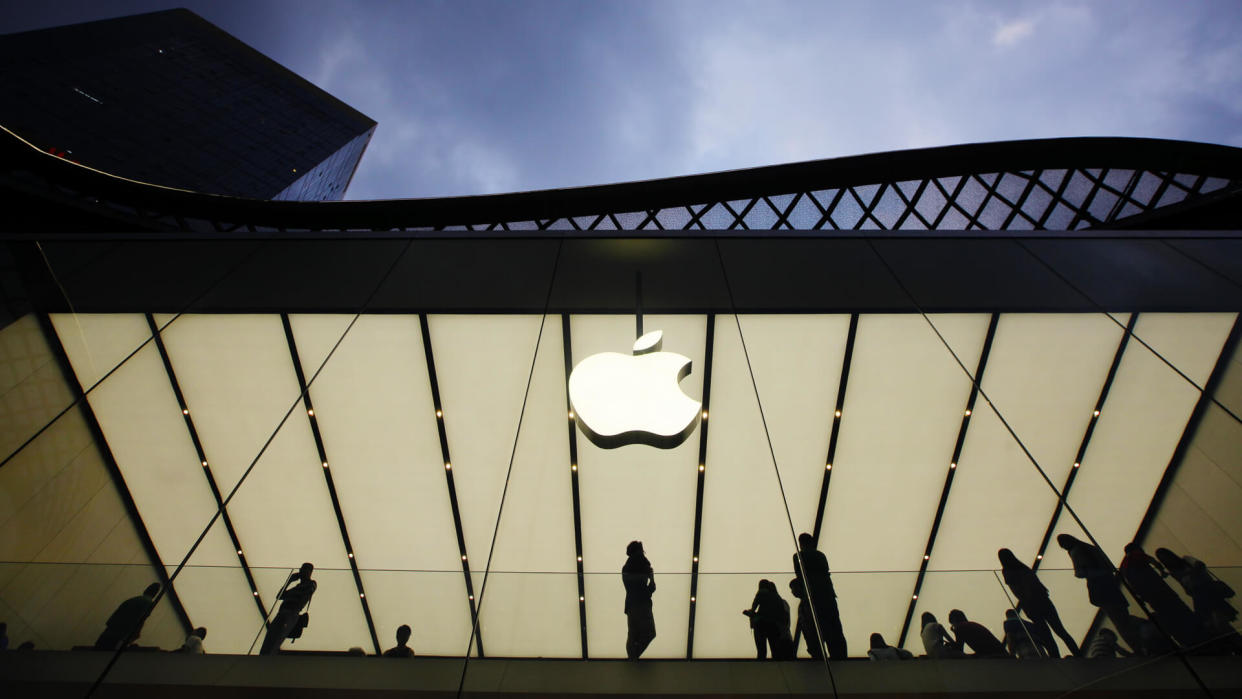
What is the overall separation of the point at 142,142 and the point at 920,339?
1002 inches

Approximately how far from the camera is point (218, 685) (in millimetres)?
2584

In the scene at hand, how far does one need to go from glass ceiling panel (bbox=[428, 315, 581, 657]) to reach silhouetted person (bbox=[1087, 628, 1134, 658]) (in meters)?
4.63

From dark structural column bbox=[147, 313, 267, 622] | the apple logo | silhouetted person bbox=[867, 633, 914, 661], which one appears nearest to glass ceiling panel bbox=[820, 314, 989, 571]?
silhouetted person bbox=[867, 633, 914, 661]

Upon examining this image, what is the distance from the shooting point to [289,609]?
283 centimetres

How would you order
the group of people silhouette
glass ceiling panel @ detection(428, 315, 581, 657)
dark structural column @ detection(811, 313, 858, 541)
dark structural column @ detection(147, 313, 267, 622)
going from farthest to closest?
dark structural column @ detection(811, 313, 858, 541)
glass ceiling panel @ detection(428, 315, 581, 657)
dark structural column @ detection(147, 313, 267, 622)
the group of people silhouette

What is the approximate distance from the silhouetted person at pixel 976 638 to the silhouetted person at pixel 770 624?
3.51 feet

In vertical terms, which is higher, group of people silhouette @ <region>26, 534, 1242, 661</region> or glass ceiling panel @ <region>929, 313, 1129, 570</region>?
glass ceiling panel @ <region>929, 313, 1129, 570</region>

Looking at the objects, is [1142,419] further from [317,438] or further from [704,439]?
[317,438]

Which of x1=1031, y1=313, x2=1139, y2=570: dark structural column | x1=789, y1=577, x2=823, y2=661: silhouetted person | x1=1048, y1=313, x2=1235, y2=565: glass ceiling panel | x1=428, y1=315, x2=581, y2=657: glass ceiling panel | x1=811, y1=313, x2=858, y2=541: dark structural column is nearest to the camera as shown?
x1=789, y1=577, x2=823, y2=661: silhouetted person

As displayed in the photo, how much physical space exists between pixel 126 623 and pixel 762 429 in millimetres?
5762

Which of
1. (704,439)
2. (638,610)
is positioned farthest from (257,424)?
(704,439)

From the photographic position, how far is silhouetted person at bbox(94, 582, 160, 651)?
2607 millimetres

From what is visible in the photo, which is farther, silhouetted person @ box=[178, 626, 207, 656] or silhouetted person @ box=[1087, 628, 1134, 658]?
silhouetted person @ box=[178, 626, 207, 656]

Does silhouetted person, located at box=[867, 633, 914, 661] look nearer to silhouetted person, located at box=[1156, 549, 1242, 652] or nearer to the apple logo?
silhouetted person, located at box=[1156, 549, 1242, 652]
